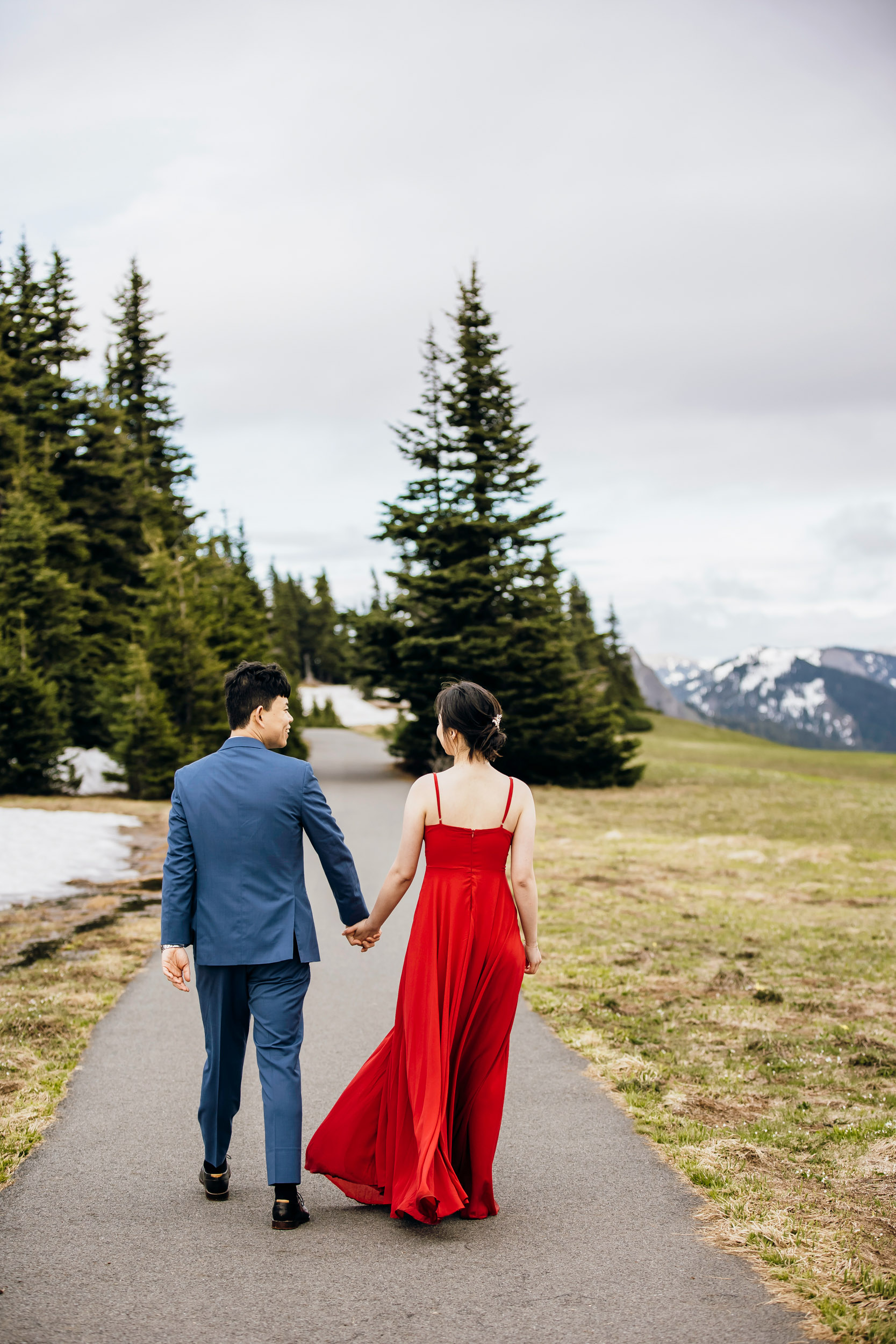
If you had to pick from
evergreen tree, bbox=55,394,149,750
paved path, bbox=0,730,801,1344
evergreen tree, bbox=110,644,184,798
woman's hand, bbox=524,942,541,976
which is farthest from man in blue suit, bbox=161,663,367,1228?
evergreen tree, bbox=55,394,149,750

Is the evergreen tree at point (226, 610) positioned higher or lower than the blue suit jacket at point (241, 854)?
higher

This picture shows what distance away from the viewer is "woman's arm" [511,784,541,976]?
425 centimetres

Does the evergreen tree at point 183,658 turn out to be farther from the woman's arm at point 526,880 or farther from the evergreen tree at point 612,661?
the evergreen tree at point 612,661

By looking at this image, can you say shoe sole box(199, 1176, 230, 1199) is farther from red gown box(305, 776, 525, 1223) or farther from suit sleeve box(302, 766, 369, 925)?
suit sleeve box(302, 766, 369, 925)

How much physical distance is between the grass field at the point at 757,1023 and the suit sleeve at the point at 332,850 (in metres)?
1.89

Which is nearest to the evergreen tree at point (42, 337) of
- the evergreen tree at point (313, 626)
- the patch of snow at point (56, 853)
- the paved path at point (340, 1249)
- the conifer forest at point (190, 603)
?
the conifer forest at point (190, 603)

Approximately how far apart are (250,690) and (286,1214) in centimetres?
203

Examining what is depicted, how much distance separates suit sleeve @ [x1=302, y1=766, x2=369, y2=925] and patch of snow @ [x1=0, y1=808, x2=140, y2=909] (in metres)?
8.28

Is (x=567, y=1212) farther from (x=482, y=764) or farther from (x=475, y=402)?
(x=475, y=402)

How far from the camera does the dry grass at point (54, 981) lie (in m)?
5.34

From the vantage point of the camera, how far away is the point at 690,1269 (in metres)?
3.63

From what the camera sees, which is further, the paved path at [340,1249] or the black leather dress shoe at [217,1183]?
the black leather dress shoe at [217,1183]

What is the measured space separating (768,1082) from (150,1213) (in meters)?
3.69

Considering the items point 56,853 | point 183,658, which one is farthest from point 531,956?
point 183,658
